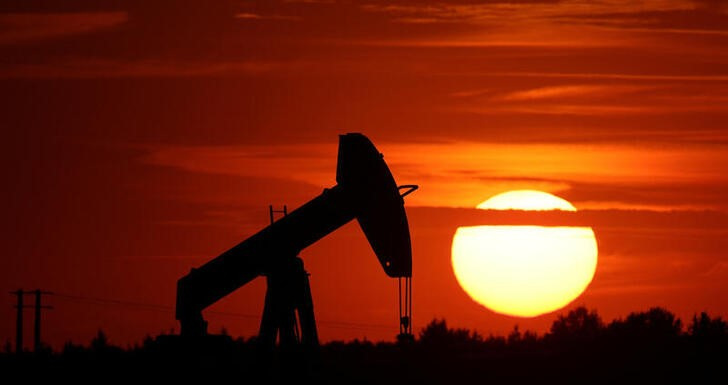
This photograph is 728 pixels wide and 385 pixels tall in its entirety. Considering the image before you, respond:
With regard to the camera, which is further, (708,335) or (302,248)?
(708,335)

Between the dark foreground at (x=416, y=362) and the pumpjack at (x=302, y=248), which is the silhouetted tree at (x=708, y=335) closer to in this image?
the dark foreground at (x=416, y=362)

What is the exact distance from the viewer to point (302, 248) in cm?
2986

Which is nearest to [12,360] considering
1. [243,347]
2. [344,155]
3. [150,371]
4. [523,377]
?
[243,347]

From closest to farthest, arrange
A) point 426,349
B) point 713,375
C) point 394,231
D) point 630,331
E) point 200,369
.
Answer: point 394,231 < point 200,369 < point 713,375 < point 426,349 < point 630,331

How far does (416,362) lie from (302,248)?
27.3 ft

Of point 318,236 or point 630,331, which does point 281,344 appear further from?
point 630,331

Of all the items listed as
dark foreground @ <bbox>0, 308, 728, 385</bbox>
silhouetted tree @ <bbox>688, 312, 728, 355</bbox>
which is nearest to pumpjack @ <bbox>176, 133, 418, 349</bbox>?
dark foreground @ <bbox>0, 308, 728, 385</bbox>

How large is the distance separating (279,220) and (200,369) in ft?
12.4

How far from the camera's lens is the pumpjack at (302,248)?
94.7 feet

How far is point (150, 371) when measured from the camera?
32344mm

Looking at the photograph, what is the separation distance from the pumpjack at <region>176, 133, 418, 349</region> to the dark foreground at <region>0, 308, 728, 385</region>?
1.96ft

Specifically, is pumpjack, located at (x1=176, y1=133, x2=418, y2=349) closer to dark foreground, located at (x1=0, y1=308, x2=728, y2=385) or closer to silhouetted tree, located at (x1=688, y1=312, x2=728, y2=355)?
dark foreground, located at (x1=0, y1=308, x2=728, y2=385)

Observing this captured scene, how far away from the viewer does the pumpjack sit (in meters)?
28.9

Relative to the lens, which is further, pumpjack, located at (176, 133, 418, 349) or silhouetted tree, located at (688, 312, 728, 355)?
silhouetted tree, located at (688, 312, 728, 355)
